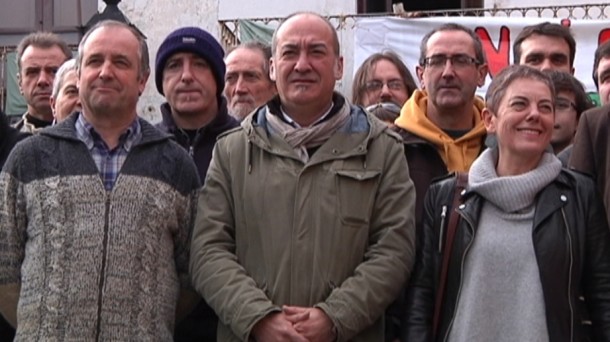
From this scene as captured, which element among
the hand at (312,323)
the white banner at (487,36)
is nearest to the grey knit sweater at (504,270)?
the hand at (312,323)

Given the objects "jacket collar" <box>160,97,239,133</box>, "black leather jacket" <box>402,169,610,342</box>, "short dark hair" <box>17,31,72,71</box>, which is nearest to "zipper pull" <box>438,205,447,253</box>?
"black leather jacket" <box>402,169,610,342</box>

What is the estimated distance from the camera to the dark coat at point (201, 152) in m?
4.52

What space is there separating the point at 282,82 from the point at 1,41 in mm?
9262

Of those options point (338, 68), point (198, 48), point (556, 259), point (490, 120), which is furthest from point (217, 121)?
point (556, 259)

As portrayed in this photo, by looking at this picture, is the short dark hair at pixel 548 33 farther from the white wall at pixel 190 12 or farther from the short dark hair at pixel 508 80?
the white wall at pixel 190 12

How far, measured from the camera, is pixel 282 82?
14.1 ft

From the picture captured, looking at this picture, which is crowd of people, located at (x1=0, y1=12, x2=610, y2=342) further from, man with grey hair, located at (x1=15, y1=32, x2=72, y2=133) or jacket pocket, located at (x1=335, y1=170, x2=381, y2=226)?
man with grey hair, located at (x1=15, y1=32, x2=72, y2=133)

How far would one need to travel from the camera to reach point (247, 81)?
5844mm

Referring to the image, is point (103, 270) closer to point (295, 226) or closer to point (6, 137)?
point (295, 226)

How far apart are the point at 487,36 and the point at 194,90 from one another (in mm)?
4830

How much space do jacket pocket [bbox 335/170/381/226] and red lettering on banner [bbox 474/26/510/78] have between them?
208 inches

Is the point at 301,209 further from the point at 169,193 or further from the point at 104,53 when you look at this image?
the point at 104,53

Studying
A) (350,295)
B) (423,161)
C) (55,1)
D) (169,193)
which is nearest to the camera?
(350,295)

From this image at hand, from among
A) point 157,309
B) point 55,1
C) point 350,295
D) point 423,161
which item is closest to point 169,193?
point 157,309
